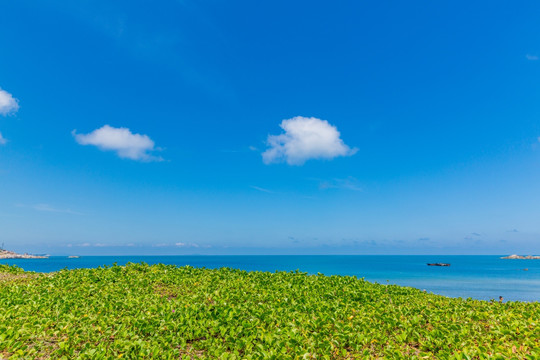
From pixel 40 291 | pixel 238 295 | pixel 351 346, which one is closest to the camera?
pixel 351 346

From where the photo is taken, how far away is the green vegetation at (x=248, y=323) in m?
7.88

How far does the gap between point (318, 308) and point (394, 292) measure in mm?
5786

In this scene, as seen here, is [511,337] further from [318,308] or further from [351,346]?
[318,308]

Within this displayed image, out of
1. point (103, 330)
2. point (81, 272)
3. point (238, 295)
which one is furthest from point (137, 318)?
point (81, 272)

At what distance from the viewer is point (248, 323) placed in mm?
9367

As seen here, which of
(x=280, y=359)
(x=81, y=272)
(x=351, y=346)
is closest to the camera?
(x=280, y=359)

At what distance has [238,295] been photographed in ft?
41.3

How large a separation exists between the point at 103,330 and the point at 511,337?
37.4 ft

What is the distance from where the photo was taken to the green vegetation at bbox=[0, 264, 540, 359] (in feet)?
25.9

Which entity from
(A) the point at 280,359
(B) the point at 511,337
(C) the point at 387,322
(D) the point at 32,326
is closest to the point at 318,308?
(C) the point at 387,322

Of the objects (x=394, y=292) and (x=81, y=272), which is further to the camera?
(x=81, y=272)

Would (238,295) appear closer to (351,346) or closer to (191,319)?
(191,319)

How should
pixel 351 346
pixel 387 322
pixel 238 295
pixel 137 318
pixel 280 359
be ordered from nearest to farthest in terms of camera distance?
1. pixel 280 359
2. pixel 351 346
3. pixel 137 318
4. pixel 387 322
5. pixel 238 295

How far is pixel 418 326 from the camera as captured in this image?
10.1 meters
